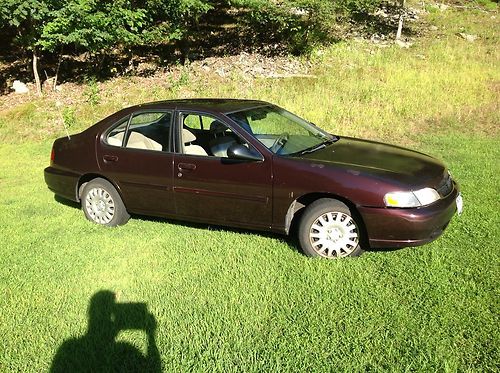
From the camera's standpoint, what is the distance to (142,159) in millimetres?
5406

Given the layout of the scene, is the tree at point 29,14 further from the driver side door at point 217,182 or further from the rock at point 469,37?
the rock at point 469,37

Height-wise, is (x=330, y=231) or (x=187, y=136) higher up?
(x=187, y=136)

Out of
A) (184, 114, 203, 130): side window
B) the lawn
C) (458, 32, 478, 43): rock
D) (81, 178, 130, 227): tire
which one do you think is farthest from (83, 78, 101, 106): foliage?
(458, 32, 478, 43): rock

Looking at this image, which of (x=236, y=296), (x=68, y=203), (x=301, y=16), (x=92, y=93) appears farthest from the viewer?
(x=301, y=16)

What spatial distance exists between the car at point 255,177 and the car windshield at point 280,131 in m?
0.02

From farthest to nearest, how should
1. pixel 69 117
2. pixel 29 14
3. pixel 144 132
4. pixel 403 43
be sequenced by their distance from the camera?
pixel 403 43, pixel 69 117, pixel 29 14, pixel 144 132

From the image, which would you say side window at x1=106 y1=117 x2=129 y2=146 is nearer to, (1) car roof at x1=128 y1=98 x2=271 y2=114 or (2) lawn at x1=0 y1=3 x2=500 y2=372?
(1) car roof at x1=128 y1=98 x2=271 y2=114

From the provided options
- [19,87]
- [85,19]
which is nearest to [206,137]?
[85,19]

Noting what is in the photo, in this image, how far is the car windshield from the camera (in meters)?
5.01

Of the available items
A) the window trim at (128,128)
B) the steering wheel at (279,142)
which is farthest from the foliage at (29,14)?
the steering wheel at (279,142)

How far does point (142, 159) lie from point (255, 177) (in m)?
1.49

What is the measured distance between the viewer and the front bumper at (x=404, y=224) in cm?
414

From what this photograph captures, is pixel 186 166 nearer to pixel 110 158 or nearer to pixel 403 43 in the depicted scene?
pixel 110 158

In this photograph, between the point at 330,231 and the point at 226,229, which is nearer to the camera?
the point at 330,231
